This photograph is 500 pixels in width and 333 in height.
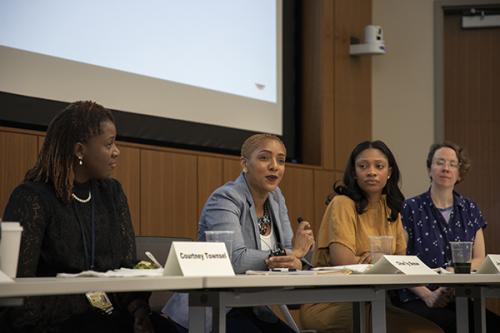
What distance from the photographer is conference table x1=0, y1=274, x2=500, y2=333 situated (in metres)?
1.87

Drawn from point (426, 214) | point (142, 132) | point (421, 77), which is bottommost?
point (426, 214)

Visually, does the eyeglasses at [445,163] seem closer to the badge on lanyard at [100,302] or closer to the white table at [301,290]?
the white table at [301,290]

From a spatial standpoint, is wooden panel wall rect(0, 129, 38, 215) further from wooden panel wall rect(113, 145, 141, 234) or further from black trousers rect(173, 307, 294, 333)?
black trousers rect(173, 307, 294, 333)

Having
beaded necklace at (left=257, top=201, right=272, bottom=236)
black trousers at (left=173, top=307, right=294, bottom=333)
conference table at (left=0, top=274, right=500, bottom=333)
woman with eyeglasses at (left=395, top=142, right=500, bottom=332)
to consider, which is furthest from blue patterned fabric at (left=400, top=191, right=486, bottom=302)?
black trousers at (left=173, top=307, right=294, bottom=333)

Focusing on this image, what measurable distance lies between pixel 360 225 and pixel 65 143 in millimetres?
1352

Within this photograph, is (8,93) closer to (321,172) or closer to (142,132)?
(142,132)

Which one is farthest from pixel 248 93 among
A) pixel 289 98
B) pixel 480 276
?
pixel 480 276

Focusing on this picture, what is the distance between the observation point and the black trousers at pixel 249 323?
2.94m

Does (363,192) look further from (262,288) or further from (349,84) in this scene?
(349,84)

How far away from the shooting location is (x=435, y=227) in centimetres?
399

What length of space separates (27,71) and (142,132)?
32.1 inches

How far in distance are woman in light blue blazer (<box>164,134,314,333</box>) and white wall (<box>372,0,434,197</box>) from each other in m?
3.04

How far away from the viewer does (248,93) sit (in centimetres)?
545

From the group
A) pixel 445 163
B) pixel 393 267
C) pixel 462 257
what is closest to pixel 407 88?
pixel 445 163
